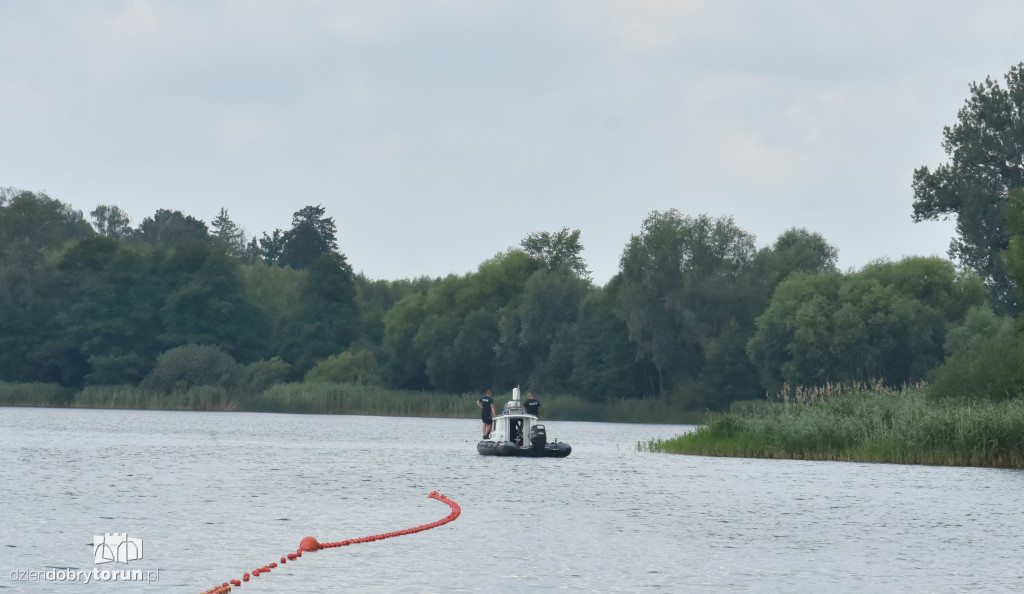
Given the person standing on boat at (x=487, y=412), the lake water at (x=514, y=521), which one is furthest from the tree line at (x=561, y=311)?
the lake water at (x=514, y=521)

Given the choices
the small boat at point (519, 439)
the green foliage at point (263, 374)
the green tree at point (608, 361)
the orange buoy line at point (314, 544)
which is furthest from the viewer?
the green foliage at point (263, 374)

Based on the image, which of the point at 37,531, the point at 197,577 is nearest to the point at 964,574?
the point at 197,577

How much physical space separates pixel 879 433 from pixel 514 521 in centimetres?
2128

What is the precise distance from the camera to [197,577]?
20.6m

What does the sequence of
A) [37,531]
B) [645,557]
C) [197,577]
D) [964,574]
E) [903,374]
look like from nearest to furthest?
1. [197,577]
2. [964,574]
3. [645,557]
4. [37,531]
5. [903,374]

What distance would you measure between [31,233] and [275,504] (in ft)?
381

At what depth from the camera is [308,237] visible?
16950 cm

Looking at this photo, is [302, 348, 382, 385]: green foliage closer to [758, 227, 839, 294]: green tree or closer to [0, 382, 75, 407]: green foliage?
[0, 382, 75, 407]: green foliage

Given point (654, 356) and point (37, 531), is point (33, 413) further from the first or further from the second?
point (37, 531)

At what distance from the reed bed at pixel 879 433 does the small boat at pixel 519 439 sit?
22.4ft

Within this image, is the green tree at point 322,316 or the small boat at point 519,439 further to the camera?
the green tree at point 322,316

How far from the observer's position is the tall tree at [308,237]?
16875 cm

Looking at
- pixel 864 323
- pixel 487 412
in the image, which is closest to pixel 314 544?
pixel 487 412

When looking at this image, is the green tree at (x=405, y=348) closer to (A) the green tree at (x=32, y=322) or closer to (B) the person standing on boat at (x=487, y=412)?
(A) the green tree at (x=32, y=322)
